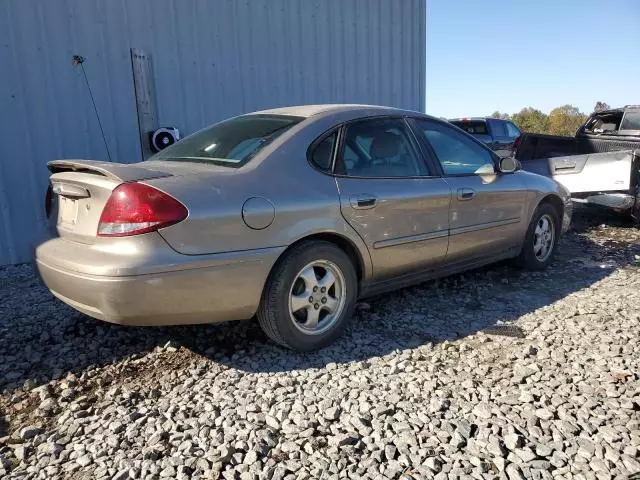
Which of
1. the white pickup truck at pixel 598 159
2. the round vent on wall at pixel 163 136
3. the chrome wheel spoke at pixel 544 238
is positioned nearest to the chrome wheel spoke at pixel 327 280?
the chrome wheel spoke at pixel 544 238

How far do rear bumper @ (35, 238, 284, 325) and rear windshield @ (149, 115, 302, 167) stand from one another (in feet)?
2.11

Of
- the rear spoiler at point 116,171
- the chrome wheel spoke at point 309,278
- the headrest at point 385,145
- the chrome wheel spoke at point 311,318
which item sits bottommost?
the chrome wheel spoke at point 311,318

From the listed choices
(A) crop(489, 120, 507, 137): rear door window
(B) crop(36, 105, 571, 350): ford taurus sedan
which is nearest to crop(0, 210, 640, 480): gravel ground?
(B) crop(36, 105, 571, 350): ford taurus sedan

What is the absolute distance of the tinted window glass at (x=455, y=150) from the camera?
3.98 meters

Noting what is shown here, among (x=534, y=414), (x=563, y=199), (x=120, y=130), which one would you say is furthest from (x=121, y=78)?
(x=534, y=414)

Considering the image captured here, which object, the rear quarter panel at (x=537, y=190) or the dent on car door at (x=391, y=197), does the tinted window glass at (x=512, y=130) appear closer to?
the rear quarter panel at (x=537, y=190)

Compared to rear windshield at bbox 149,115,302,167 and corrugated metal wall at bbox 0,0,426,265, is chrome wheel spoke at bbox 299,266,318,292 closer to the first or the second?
rear windshield at bbox 149,115,302,167

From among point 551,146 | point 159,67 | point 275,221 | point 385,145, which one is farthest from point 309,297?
point 551,146

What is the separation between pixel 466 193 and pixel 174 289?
96.1 inches

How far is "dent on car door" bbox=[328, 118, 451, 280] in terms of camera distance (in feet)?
10.9

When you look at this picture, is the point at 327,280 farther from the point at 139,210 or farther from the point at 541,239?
the point at 541,239

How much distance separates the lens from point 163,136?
243 inches

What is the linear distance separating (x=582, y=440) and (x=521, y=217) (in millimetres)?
2659

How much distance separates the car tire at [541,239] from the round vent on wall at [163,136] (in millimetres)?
4150
